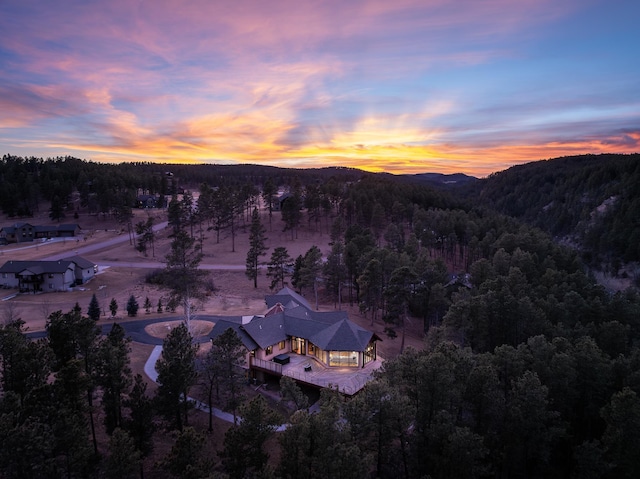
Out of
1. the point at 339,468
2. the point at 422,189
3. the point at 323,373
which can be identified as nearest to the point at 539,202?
the point at 422,189

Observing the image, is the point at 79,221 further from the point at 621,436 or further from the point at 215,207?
the point at 621,436

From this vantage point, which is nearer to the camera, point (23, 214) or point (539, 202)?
point (23, 214)

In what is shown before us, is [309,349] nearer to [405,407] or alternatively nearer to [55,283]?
[405,407]

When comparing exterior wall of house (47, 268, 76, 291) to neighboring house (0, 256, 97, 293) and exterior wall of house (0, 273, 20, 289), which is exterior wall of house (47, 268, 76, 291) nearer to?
neighboring house (0, 256, 97, 293)

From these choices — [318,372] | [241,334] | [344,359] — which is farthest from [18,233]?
[344,359]

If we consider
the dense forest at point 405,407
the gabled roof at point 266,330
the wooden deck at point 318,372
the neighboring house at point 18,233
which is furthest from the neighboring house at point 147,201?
the wooden deck at point 318,372

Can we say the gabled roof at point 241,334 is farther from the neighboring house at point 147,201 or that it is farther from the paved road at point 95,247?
the neighboring house at point 147,201
